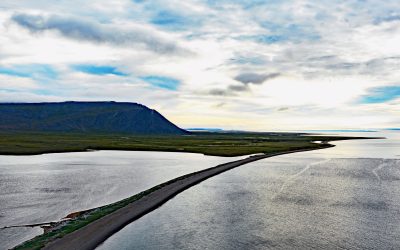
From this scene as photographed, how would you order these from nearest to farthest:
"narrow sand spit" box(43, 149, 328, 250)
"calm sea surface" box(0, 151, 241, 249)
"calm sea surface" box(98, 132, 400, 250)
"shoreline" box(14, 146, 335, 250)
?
"shoreline" box(14, 146, 335, 250)
"narrow sand spit" box(43, 149, 328, 250)
"calm sea surface" box(98, 132, 400, 250)
"calm sea surface" box(0, 151, 241, 249)

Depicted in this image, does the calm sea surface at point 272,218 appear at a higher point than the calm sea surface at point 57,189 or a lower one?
lower

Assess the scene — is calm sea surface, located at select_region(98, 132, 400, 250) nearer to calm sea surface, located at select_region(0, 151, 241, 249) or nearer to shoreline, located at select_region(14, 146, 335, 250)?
shoreline, located at select_region(14, 146, 335, 250)

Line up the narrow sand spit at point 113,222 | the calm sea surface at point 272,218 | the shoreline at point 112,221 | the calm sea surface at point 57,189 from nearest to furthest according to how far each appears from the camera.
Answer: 1. the shoreline at point 112,221
2. the narrow sand spit at point 113,222
3. the calm sea surface at point 272,218
4. the calm sea surface at point 57,189

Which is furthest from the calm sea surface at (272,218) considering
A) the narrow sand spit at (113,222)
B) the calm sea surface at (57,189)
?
the calm sea surface at (57,189)

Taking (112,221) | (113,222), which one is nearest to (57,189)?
(112,221)

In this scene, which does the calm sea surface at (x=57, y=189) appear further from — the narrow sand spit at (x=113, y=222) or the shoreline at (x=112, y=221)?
the narrow sand spit at (x=113, y=222)

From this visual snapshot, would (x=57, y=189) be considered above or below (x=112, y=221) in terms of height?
above

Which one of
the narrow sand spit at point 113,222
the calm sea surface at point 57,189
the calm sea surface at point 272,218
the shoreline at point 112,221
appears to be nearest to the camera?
the shoreline at point 112,221

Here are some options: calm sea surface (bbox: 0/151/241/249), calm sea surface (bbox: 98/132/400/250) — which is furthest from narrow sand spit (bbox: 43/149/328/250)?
calm sea surface (bbox: 0/151/241/249)

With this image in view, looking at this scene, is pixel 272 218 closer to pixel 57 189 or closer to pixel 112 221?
pixel 112 221
